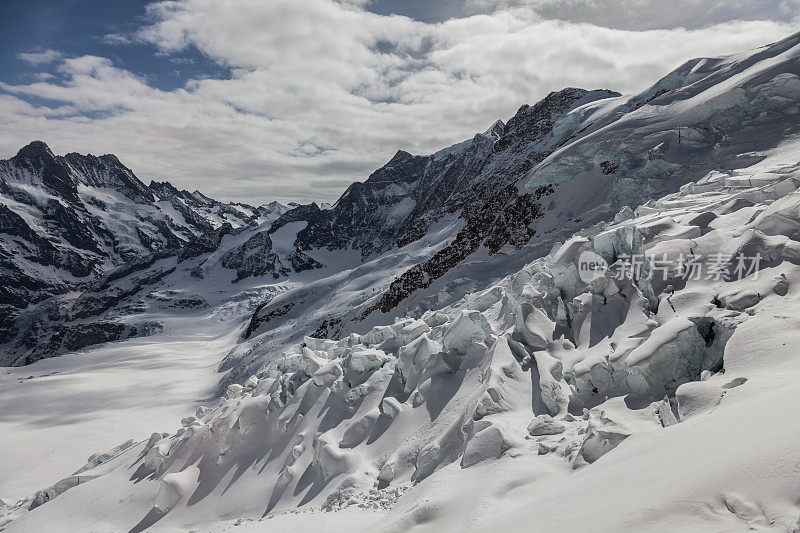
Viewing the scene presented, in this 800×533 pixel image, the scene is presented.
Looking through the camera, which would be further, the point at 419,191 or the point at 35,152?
the point at 35,152

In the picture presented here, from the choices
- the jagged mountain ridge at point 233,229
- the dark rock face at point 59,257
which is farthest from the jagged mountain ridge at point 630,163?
the dark rock face at point 59,257

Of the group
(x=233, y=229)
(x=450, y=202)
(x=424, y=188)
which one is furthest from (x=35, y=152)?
(x=450, y=202)

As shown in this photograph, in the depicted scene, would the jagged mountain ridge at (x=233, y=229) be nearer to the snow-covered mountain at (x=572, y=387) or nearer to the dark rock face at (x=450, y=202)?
the dark rock face at (x=450, y=202)

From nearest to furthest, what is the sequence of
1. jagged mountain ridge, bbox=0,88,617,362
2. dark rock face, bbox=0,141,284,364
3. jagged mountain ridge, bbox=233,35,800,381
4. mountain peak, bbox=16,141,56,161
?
1. jagged mountain ridge, bbox=233,35,800,381
2. jagged mountain ridge, bbox=0,88,617,362
3. dark rock face, bbox=0,141,284,364
4. mountain peak, bbox=16,141,56,161

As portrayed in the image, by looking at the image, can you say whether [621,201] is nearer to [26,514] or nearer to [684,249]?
[684,249]

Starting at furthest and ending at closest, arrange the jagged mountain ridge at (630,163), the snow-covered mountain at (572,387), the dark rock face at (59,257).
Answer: the dark rock face at (59,257)
the jagged mountain ridge at (630,163)
the snow-covered mountain at (572,387)

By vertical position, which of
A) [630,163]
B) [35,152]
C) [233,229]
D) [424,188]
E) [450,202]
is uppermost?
[35,152]

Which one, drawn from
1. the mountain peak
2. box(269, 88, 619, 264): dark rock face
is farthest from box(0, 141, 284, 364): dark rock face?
box(269, 88, 619, 264): dark rock face

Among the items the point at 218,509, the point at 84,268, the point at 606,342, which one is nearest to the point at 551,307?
the point at 606,342

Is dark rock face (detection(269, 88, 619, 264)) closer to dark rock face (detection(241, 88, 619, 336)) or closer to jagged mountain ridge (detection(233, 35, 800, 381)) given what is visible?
dark rock face (detection(241, 88, 619, 336))

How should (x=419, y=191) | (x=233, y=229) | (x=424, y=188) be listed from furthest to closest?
(x=233, y=229)
(x=419, y=191)
(x=424, y=188)

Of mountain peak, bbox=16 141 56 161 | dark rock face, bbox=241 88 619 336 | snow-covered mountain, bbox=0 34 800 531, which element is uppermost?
mountain peak, bbox=16 141 56 161

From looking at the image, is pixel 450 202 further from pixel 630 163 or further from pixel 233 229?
pixel 233 229
